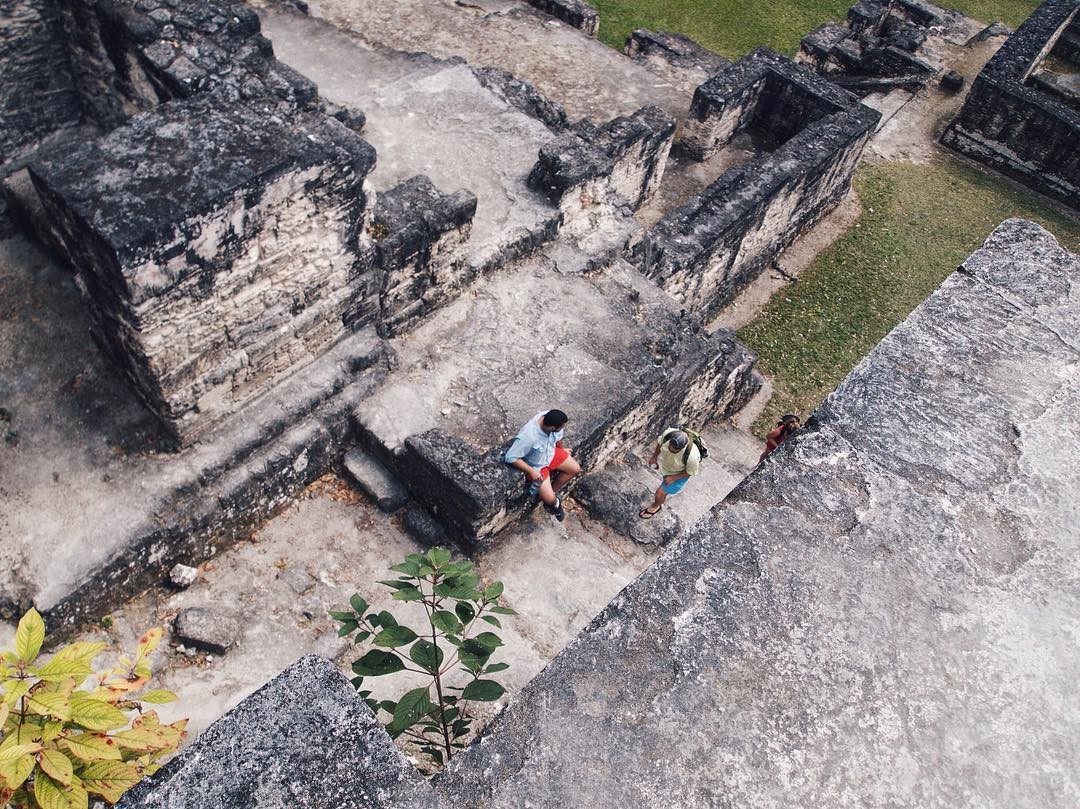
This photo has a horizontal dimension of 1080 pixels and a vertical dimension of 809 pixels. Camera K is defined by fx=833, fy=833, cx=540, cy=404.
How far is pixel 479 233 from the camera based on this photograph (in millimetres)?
6301

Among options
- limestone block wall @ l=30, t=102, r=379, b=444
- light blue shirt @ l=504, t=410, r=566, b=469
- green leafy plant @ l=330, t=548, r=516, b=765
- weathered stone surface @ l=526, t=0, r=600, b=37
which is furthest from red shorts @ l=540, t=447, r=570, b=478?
weathered stone surface @ l=526, t=0, r=600, b=37

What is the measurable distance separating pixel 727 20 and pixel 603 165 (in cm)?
764

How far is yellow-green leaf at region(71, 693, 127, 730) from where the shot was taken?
2.48 m

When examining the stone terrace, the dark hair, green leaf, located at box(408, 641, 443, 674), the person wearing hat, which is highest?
the stone terrace

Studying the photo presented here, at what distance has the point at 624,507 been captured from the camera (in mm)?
5793

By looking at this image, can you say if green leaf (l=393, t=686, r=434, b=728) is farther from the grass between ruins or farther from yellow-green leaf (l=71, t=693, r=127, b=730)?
the grass between ruins

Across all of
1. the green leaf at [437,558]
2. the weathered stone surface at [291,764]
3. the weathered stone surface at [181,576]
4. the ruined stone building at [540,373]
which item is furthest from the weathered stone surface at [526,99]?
the weathered stone surface at [291,764]

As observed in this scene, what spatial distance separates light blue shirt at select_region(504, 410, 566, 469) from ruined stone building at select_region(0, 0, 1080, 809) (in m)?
0.20

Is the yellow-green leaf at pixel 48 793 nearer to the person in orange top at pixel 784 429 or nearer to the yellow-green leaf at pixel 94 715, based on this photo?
the yellow-green leaf at pixel 94 715

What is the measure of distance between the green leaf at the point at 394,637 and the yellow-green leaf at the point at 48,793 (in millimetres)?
969

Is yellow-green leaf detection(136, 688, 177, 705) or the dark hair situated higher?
yellow-green leaf detection(136, 688, 177, 705)

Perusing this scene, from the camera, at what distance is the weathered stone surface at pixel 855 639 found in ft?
5.69

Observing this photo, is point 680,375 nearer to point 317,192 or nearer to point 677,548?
point 317,192

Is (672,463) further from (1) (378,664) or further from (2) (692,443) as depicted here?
(1) (378,664)
